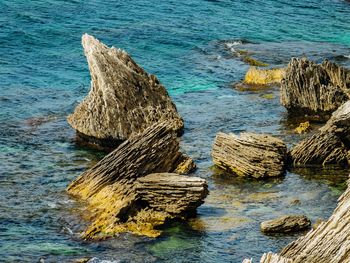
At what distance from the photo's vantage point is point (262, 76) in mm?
53000

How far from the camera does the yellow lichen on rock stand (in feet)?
173

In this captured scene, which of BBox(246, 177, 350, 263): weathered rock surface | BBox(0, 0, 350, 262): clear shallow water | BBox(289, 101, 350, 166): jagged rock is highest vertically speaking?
BBox(246, 177, 350, 263): weathered rock surface

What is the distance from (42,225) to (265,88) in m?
25.0

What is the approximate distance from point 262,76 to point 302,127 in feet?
41.1

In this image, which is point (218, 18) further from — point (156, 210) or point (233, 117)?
point (156, 210)

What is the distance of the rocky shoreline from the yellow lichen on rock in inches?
282

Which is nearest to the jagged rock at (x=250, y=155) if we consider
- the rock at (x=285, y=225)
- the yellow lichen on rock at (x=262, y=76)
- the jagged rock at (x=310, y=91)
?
the rock at (x=285, y=225)

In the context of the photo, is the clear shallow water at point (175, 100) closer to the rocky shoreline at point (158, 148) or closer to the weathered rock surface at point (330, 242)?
the rocky shoreline at point (158, 148)

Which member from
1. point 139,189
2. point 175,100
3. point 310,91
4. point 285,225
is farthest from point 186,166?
point 175,100

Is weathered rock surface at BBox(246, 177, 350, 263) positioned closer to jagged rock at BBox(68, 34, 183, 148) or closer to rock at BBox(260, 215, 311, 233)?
rock at BBox(260, 215, 311, 233)

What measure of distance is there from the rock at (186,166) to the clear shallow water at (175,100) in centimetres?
52

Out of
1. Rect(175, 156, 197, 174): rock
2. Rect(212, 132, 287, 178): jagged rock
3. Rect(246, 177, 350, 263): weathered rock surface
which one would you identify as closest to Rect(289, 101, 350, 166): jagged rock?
Rect(212, 132, 287, 178): jagged rock

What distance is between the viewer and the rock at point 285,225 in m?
28.1

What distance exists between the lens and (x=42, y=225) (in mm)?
29047
